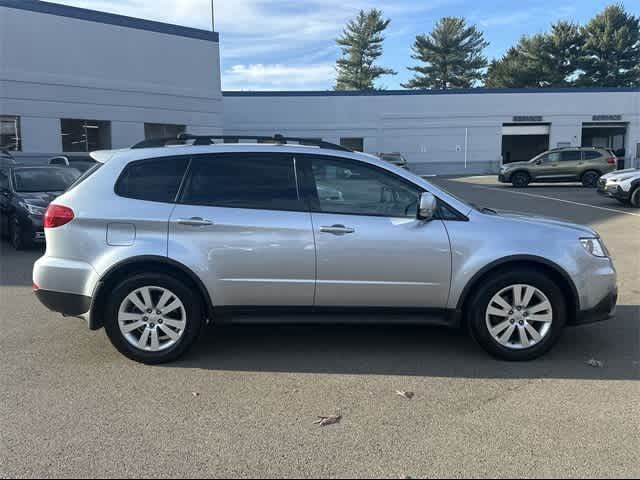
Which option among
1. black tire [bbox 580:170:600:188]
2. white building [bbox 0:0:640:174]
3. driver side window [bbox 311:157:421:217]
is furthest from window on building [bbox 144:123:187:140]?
driver side window [bbox 311:157:421:217]

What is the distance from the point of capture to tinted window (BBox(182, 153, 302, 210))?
4.59m

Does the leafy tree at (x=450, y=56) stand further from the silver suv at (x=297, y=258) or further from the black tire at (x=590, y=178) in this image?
the silver suv at (x=297, y=258)

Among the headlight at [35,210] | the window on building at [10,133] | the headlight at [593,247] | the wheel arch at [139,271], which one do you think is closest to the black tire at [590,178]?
the headlight at [593,247]

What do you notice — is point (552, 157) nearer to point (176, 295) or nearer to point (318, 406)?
point (176, 295)

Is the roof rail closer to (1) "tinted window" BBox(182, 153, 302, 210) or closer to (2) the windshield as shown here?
(1) "tinted window" BBox(182, 153, 302, 210)

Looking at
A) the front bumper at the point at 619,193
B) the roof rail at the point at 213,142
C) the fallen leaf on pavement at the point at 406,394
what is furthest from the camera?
the front bumper at the point at 619,193

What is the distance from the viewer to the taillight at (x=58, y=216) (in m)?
4.53

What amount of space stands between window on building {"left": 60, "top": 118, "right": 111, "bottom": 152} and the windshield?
42.4 feet

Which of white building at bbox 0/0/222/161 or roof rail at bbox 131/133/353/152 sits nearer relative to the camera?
roof rail at bbox 131/133/353/152

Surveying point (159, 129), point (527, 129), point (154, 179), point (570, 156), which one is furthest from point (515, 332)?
point (527, 129)

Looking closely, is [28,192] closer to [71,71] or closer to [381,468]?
[381,468]

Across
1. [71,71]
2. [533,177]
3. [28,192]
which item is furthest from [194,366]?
[533,177]

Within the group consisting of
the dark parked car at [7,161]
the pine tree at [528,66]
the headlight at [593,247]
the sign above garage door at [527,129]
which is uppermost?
the pine tree at [528,66]

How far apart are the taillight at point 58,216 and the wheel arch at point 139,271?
55 centimetres
